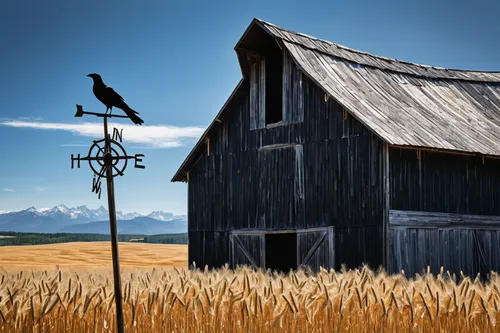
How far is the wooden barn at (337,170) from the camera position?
67.7ft

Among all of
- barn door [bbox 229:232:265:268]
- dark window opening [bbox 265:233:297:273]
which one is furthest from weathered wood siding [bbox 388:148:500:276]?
dark window opening [bbox 265:233:297:273]

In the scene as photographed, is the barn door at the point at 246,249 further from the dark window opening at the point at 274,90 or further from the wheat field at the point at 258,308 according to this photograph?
the wheat field at the point at 258,308

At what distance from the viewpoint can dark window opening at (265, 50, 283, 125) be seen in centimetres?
2444

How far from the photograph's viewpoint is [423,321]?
1062cm

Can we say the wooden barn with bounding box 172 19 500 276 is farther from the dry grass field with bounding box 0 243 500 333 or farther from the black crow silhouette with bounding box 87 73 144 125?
the black crow silhouette with bounding box 87 73 144 125

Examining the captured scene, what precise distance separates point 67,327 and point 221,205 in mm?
13283

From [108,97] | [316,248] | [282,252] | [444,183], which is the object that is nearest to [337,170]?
[316,248]

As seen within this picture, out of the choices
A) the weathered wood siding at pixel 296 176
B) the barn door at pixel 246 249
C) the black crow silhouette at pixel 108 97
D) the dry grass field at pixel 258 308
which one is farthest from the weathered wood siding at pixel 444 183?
the black crow silhouette at pixel 108 97

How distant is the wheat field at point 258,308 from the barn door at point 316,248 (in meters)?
9.30

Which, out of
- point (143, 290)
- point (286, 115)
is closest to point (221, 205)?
point (286, 115)

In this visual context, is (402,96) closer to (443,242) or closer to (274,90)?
Answer: (274,90)

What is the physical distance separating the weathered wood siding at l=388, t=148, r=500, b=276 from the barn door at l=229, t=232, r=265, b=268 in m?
4.38

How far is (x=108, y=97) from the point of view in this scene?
10930 millimetres

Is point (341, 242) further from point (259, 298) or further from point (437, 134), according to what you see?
point (259, 298)
